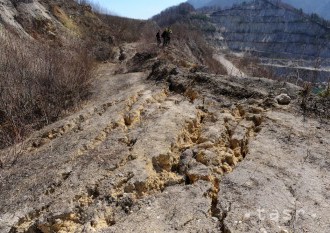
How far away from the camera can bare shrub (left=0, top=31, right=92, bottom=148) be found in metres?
10.0

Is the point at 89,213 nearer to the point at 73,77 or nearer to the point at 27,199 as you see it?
the point at 27,199

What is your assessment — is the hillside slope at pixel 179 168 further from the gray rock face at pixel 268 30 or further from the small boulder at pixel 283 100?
the gray rock face at pixel 268 30

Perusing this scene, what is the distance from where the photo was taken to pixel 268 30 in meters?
113

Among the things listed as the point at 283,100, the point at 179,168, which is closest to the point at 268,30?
the point at 283,100

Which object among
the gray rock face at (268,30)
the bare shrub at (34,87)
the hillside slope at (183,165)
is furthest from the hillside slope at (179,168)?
the gray rock face at (268,30)

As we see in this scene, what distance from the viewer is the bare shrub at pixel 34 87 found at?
1001 cm

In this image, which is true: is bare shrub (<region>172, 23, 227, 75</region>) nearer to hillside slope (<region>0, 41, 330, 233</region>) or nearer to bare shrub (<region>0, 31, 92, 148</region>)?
bare shrub (<region>0, 31, 92, 148</region>)

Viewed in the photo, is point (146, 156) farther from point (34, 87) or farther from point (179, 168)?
point (34, 87)

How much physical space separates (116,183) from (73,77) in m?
7.02

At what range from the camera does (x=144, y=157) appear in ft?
21.0

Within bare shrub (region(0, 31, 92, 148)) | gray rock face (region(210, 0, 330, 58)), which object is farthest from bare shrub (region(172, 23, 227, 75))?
gray rock face (region(210, 0, 330, 58))

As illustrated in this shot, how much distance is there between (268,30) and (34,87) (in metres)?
109

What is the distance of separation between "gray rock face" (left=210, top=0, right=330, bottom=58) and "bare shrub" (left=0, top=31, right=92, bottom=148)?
84266 millimetres

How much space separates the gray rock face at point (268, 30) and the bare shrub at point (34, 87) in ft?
276
